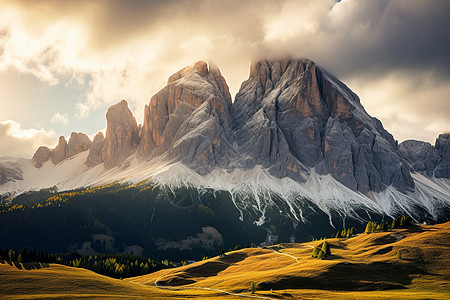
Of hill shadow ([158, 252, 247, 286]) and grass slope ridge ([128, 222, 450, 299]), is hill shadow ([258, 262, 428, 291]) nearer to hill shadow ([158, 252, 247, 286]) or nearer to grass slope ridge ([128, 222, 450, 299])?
grass slope ridge ([128, 222, 450, 299])

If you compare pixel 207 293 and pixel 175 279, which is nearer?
pixel 207 293

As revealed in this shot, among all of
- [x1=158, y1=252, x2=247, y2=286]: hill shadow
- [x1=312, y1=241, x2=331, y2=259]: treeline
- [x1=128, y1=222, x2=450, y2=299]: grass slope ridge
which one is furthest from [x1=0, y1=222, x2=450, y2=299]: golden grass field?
[x1=312, y1=241, x2=331, y2=259]: treeline

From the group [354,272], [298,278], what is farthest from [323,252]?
[298,278]

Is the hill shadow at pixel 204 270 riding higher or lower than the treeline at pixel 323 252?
lower

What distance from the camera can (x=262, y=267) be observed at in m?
119

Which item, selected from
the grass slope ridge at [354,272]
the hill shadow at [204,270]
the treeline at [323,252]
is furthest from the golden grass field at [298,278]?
the treeline at [323,252]

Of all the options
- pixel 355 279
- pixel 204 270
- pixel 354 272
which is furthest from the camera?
pixel 204 270

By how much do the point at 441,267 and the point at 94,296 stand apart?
84.6 m

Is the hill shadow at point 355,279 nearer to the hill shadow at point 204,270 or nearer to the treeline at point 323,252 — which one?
the treeline at point 323,252

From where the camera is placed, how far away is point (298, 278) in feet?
288

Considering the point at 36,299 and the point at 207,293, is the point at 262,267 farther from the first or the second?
the point at 36,299

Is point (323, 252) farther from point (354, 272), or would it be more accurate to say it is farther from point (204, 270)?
point (204, 270)

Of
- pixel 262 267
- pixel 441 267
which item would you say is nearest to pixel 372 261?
pixel 441 267

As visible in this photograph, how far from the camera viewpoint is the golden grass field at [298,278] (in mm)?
68875
